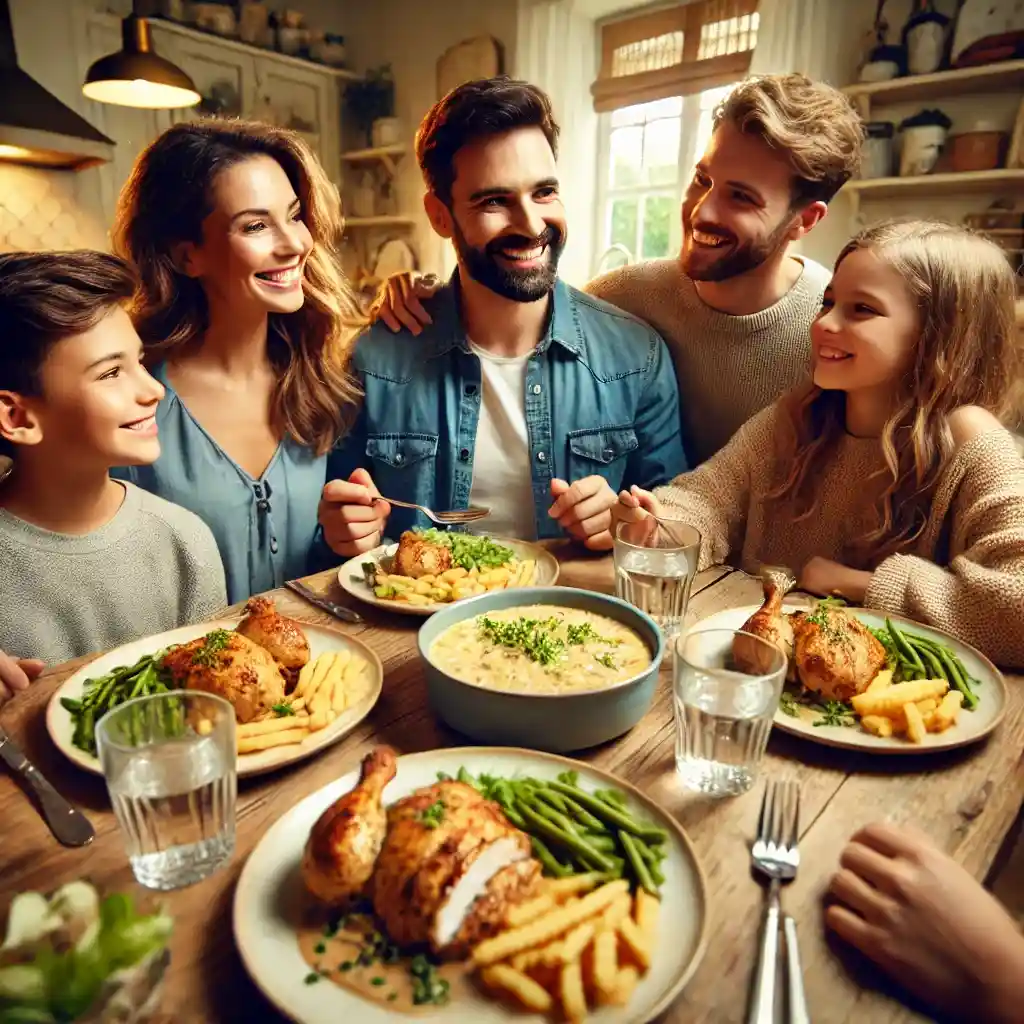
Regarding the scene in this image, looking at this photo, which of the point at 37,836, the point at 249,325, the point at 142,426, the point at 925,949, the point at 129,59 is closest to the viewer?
the point at 925,949

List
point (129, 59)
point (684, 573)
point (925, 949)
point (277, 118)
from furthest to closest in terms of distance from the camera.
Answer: point (277, 118) → point (129, 59) → point (684, 573) → point (925, 949)

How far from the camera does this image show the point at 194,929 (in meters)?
0.86

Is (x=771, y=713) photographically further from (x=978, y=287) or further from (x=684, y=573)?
(x=978, y=287)

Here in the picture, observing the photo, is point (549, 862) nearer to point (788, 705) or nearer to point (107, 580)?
point (788, 705)

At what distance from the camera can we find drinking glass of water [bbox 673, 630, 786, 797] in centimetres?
109

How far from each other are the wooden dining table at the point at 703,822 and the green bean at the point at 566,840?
5.2 inches

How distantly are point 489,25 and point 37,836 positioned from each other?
22.9 feet

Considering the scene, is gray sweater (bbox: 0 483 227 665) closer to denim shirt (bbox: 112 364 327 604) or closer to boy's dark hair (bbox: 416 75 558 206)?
denim shirt (bbox: 112 364 327 604)

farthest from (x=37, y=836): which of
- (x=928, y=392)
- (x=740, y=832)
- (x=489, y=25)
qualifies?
(x=489, y=25)

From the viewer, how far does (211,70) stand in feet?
21.5

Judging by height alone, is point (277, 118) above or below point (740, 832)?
above

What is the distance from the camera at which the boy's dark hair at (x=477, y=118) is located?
2469 mm

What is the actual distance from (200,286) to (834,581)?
2051 mm

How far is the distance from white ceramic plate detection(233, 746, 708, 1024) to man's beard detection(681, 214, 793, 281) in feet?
6.73
